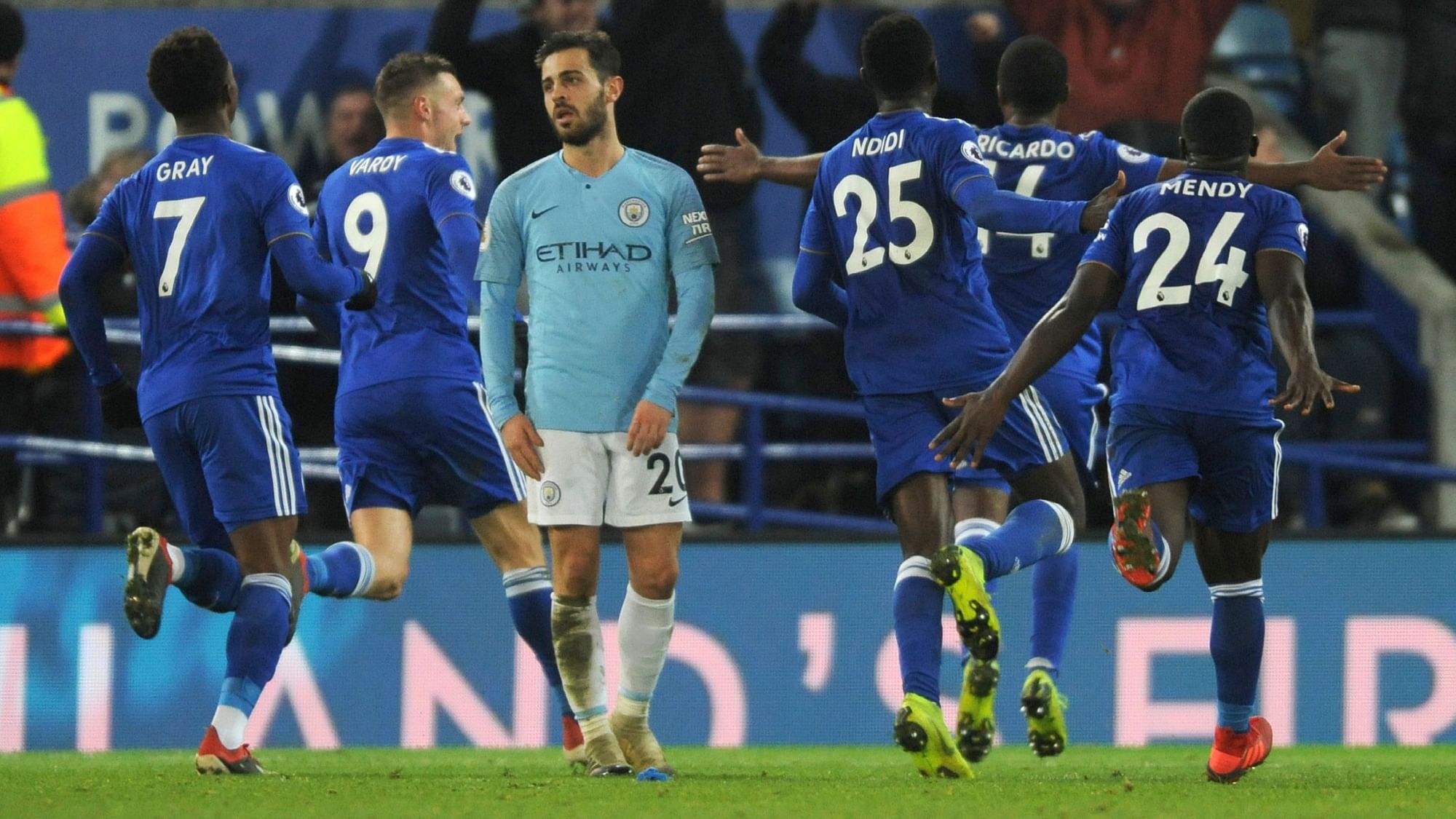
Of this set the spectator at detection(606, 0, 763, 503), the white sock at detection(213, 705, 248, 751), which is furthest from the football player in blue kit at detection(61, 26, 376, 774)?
the spectator at detection(606, 0, 763, 503)

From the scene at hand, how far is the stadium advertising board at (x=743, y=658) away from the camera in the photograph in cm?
889

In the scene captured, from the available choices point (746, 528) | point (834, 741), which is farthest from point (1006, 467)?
point (746, 528)

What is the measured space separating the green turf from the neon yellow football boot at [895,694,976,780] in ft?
0.17

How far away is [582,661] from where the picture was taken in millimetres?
6352

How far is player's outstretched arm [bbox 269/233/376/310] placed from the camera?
6289 millimetres

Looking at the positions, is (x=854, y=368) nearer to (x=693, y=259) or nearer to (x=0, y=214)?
(x=693, y=259)

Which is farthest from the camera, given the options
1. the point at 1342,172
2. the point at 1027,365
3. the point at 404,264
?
the point at 404,264

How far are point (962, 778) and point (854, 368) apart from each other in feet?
3.93

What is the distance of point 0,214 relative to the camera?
8711 mm

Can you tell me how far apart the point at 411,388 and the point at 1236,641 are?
2574 millimetres

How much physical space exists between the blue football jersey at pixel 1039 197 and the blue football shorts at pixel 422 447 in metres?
1.69

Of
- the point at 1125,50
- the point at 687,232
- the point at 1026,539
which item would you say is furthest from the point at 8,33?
the point at 1125,50

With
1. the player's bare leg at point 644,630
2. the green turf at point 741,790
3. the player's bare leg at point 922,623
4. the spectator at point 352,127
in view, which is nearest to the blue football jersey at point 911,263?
the player's bare leg at point 922,623

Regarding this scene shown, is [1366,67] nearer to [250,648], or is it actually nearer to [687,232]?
[687,232]
